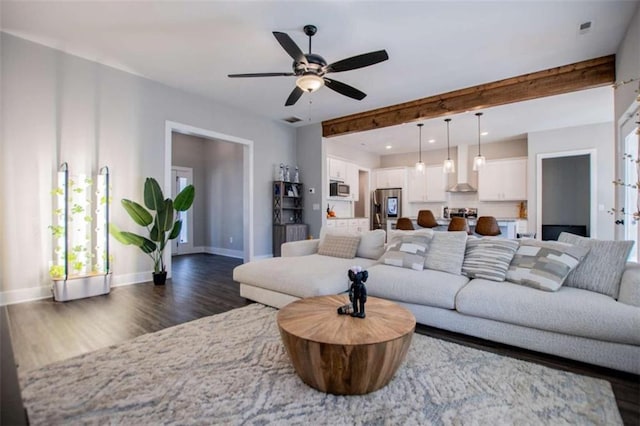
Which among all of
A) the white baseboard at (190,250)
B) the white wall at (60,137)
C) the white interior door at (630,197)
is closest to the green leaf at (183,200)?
the white wall at (60,137)

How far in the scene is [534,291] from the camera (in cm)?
240

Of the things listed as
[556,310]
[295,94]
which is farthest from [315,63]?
[556,310]

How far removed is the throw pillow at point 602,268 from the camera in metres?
2.36

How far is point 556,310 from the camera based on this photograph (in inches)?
85.7

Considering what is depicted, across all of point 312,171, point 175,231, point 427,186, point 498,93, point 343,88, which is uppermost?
point 498,93

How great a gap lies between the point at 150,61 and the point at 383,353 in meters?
4.44

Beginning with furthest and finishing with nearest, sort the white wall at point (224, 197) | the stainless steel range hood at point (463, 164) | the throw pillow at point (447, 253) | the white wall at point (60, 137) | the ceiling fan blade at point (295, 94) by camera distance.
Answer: the stainless steel range hood at point (463, 164)
the white wall at point (224, 197)
the ceiling fan blade at point (295, 94)
the white wall at point (60, 137)
the throw pillow at point (447, 253)

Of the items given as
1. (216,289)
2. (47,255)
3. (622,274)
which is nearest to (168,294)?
(216,289)

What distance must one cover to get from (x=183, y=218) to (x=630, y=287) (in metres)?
7.69

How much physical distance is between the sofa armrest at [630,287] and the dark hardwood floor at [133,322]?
49 centimetres

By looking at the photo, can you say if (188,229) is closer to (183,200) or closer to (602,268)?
(183,200)

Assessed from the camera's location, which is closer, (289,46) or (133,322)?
(289,46)

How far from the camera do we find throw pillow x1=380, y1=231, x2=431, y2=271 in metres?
3.16

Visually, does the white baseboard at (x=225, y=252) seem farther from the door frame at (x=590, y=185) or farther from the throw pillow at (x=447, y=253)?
the door frame at (x=590, y=185)
